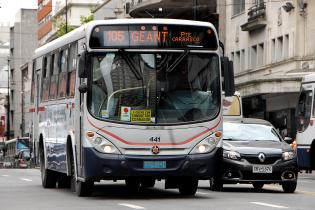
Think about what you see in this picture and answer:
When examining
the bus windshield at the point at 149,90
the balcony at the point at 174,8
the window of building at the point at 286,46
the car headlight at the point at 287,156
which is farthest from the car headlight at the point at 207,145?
the balcony at the point at 174,8

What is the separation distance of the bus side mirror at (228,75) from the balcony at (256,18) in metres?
36.0

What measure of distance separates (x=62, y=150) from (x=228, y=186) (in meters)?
5.51

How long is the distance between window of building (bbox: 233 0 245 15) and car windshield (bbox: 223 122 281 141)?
117 ft

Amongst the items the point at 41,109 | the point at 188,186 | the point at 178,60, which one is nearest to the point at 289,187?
the point at 188,186

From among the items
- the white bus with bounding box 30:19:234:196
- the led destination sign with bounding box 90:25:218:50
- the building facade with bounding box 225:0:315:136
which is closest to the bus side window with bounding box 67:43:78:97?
the white bus with bounding box 30:19:234:196

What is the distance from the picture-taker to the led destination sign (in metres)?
19.6

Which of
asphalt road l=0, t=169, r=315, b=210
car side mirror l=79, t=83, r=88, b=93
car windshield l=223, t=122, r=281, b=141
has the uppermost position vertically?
car side mirror l=79, t=83, r=88, b=93

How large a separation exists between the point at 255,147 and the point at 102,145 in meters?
4.59

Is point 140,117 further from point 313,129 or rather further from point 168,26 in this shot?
point 313,129

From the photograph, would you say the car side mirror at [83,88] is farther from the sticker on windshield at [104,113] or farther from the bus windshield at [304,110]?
the bus windshield at [304,110]

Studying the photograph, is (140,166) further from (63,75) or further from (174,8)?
(174,8)

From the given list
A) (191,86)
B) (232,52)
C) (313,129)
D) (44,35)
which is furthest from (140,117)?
(44,35)

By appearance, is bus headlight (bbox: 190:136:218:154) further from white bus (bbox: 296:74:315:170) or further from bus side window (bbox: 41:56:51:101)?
white bus (bbox: 296:74:315:170)

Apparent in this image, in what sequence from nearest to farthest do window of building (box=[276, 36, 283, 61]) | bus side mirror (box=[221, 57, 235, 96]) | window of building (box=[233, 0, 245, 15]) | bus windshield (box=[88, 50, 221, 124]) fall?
bus windshield (box=[88, 50, 221, 124])
bus side mirror (box=[221, 57, 235, 96])
window of building (box=[276, 36, 283, 61])
window of building (box=[233, 0, 245, 15])
